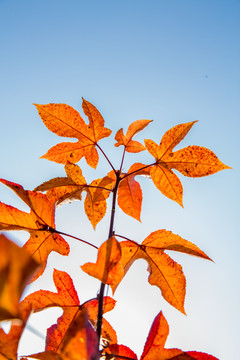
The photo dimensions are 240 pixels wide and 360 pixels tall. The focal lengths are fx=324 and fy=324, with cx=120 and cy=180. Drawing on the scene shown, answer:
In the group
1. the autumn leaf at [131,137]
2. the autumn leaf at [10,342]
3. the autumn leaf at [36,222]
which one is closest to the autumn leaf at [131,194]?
the autumn leaf at [131,137]

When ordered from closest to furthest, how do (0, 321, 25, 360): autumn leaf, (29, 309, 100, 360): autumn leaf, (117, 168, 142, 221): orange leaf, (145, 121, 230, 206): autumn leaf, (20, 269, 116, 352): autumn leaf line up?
(29, 309, 100, 360): autumn leaf, (0, 321, 25, 360): autumn leaf, (20, 269, 116, 352): autumn leaf, (145, 121, 230, 206): autumn leaf, (117, 168, 142, 221): orange leaf

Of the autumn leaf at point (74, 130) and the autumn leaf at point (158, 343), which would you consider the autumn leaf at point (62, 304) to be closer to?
the autumn leaf at point (158, 343)

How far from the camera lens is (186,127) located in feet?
4.33

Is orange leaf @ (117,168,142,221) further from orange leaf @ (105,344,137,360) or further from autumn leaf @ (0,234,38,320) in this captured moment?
autumn leaf @ (0,234,38,320)

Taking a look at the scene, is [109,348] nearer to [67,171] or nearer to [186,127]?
[67,171]

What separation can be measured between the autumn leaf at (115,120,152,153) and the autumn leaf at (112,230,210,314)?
451mm

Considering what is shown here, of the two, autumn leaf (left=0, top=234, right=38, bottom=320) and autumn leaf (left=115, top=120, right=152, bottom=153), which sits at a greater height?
autumn leaf (left=115, top=120, right=152, bottom=153)

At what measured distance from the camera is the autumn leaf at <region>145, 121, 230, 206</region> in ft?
→ 4.13

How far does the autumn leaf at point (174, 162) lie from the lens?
1260 mm

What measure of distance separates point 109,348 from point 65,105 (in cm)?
90

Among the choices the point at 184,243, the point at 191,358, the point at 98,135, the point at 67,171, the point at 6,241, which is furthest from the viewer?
the point at 98,135

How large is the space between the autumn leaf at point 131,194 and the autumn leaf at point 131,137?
5.8 inches

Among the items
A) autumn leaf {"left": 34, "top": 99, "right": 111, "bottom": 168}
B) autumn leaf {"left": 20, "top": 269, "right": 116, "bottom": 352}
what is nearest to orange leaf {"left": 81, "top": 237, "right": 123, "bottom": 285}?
autumn leaf {"left": 20, "top": 269, "right": 116, "bottom": 352}

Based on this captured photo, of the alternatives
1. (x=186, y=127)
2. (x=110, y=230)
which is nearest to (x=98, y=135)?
(x=186, y=127)
